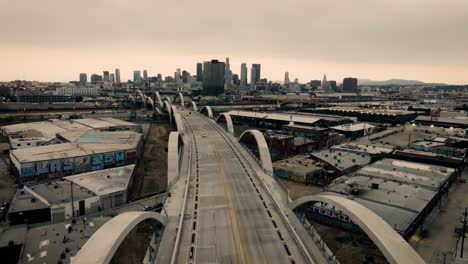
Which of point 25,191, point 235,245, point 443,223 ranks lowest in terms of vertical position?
point 443,223

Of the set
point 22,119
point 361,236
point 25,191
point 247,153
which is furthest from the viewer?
point 22,119

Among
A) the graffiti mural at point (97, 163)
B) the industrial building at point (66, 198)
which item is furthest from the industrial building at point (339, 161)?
the graffiti mural at point (97, 163)

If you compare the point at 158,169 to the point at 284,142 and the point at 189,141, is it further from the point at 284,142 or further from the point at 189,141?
the point at 284,142

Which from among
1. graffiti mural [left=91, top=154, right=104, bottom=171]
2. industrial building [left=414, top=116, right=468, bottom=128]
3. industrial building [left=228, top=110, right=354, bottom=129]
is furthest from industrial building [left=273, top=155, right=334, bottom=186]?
industrial building [left=414, top=116, right=468, bottom=128]

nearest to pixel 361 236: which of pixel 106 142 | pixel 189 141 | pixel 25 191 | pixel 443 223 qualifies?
pixel 443 223

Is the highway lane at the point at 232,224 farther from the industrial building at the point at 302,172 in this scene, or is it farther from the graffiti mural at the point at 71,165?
the graffiti mural at the point at 71,165

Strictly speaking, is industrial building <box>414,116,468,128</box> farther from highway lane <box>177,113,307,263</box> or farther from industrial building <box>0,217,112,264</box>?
industrial building <box>0,217,112,264</box>
